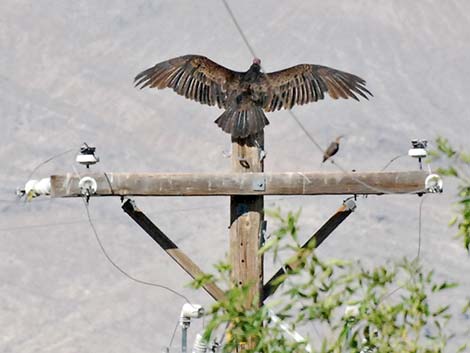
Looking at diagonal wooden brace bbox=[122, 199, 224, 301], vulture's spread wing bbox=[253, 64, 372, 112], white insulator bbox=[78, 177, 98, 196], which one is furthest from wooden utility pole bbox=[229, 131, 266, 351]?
vulture's spread wing bbox=[253, 64, 372, 112]

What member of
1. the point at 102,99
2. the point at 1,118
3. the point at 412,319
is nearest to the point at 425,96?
the point at 102,99

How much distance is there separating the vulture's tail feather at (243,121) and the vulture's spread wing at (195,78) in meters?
0.43

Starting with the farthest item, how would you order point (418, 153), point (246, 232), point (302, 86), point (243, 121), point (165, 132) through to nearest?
point (165, 132), point (302, 86), point (243, 121), point (418, 153), point (246, 232)

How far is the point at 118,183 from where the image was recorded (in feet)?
29.9

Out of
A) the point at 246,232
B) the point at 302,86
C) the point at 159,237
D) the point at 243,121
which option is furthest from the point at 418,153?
the point at 159,237

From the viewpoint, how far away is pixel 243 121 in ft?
32.4

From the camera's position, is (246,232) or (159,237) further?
(159,237)

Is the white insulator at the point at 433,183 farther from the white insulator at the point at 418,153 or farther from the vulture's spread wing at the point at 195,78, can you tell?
the vulture's spread wing at the point at 195,78

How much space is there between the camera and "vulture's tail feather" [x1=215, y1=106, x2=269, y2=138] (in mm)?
9609

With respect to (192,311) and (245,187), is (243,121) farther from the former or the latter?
(192,311)

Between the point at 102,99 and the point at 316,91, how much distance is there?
3553 centimetres

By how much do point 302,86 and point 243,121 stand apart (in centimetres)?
113

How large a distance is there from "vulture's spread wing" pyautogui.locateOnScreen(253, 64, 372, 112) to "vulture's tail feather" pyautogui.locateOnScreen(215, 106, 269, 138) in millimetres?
309

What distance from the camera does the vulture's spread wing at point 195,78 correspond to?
35.5ft
